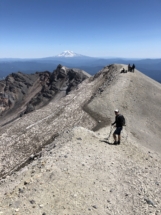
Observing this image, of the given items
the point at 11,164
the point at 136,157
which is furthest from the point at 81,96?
the point at 136,157

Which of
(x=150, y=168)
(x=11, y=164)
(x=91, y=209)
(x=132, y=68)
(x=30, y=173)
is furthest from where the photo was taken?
(x=132, y=68)

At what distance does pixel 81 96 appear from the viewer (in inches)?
1763

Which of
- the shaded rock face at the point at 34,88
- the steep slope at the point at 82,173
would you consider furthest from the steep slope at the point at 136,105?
the shaded rock face at the point at 34,88

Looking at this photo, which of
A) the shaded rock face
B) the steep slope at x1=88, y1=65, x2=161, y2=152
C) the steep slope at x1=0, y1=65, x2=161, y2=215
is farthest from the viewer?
the shaded rock face

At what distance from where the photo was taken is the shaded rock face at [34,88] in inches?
3775

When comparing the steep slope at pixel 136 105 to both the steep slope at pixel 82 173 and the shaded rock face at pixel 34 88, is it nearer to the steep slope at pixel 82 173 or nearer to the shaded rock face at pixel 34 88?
the steep slope at pixel 82 173

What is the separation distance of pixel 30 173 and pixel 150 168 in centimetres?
957

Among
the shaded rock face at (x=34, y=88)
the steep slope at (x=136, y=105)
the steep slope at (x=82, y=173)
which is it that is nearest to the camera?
the steep slope at (x=82, y=173)

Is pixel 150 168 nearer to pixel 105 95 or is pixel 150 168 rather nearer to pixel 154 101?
pixel 105 95

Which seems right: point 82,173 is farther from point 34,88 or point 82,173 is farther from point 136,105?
point 34,88

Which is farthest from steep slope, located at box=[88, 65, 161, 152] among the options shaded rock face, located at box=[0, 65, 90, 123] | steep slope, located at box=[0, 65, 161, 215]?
shaded rock face, located at box=[0, 65, 90, 123]

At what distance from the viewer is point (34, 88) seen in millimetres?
130000

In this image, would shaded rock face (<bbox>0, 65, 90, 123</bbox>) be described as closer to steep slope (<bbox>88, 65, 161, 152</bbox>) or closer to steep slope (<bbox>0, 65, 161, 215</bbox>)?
steep slope (<bbox>88, 65, 161, 152</bbox>)

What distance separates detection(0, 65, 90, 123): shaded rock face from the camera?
95875mm
